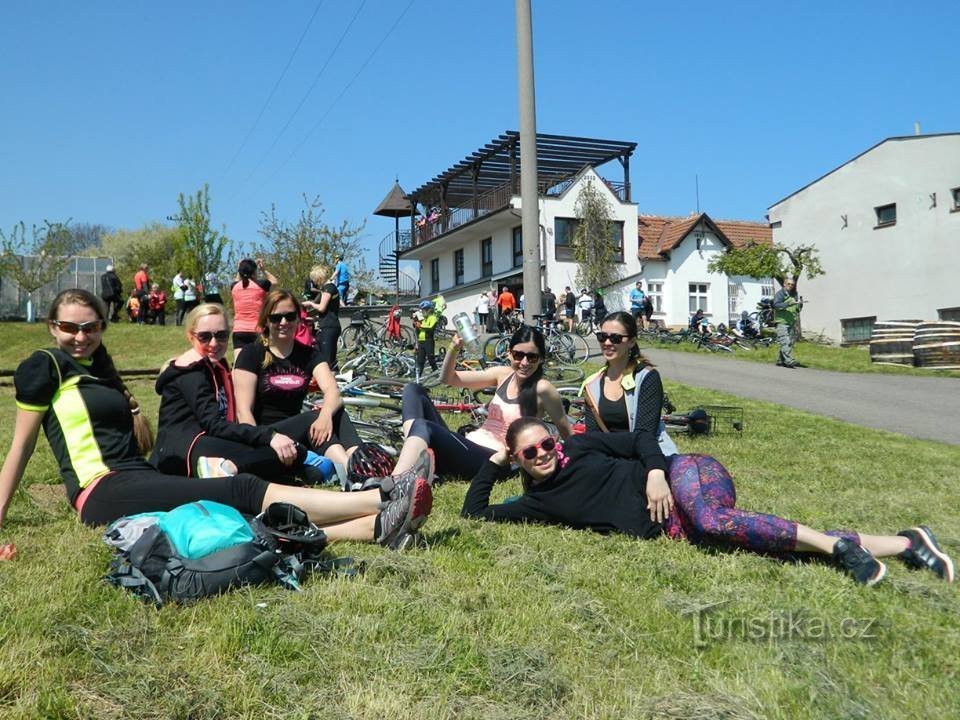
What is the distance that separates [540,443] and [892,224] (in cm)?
2966

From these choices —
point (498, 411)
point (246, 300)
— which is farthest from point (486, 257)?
point (498, 411)

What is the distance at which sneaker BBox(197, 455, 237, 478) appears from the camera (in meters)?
4.73

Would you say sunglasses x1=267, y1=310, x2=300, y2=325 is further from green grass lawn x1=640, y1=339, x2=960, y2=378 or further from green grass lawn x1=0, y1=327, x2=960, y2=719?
green grass lawn x1=640, y1=339, x2=960, y2=378

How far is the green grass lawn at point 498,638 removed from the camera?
7.78 feet

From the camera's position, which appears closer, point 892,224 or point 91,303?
point 91,303

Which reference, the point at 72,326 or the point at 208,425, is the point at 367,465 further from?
the point at 72,326

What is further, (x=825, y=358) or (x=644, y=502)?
(x=825, y=358)

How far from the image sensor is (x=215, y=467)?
474cm

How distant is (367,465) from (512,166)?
3264cm

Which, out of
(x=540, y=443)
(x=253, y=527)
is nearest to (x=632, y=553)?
(x=540, y=443)

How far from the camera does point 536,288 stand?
9914 millimetres

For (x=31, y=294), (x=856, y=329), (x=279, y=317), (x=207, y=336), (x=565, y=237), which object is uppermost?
(x=565, y=237)

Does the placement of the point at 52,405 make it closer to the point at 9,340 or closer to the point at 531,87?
the point at 531,87

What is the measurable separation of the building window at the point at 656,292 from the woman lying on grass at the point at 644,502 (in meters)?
35.4
